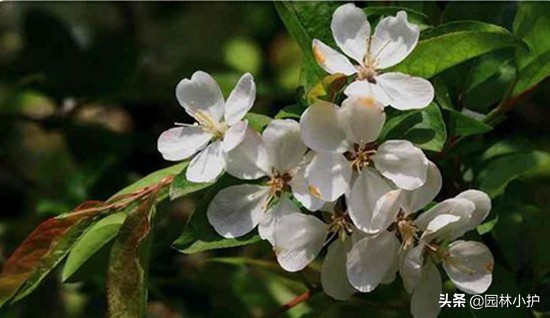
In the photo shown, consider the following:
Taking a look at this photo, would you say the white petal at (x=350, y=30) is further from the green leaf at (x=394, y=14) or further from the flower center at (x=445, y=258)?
the flower center at (x=445, y=258)

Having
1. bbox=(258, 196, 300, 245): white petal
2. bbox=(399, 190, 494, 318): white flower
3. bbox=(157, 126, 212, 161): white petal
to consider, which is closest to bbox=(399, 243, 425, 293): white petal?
bbox=(399, 190, 494, 318): white flower

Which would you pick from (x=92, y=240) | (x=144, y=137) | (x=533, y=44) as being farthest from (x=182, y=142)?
(x=144, y=137)

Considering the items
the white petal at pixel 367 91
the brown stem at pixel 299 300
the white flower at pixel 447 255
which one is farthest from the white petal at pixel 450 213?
the brown stem at pixel 299 300

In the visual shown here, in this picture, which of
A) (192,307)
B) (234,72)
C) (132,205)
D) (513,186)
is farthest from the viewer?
(234,72)

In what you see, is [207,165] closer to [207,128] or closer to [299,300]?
[207,128]

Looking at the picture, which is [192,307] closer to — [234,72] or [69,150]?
[69,150]

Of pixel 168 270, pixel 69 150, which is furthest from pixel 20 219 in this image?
pixel 168 270
